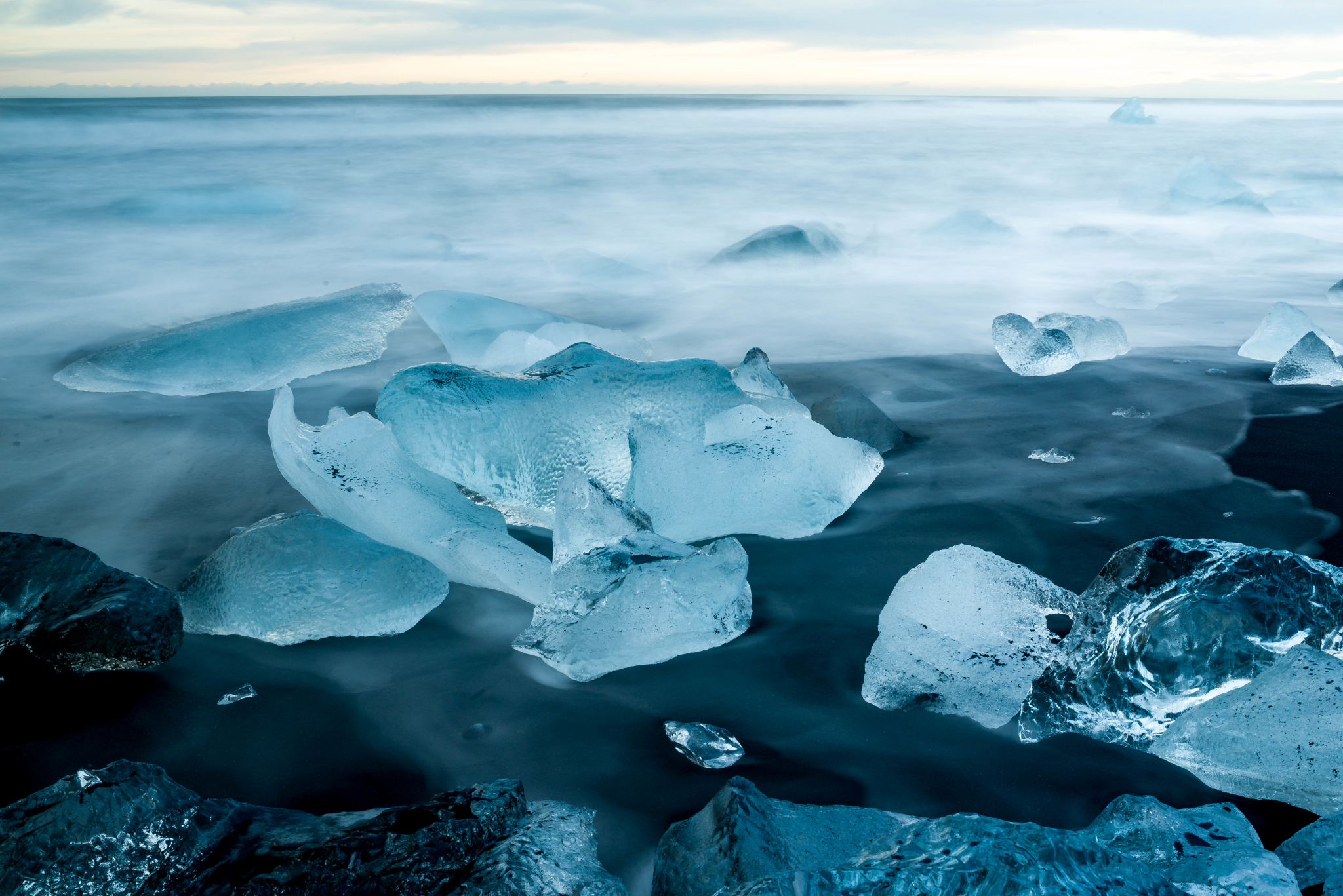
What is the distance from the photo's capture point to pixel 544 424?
6.56 feet

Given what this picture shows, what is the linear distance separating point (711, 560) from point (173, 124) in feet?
52.0

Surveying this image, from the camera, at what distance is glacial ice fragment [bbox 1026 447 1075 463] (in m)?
2.40

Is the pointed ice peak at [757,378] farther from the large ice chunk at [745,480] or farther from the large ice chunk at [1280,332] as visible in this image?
the large ice chunk at [1280,332]

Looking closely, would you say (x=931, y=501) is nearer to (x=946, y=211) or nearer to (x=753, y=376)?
(x=753, y=376)

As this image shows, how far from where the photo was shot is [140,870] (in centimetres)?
100

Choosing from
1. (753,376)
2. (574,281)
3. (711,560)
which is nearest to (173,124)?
(574,281)

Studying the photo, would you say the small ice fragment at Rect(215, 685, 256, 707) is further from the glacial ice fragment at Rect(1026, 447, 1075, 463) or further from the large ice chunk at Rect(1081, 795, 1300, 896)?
the glacial ice fragment at Rect(1026, 447, 1075, 463)

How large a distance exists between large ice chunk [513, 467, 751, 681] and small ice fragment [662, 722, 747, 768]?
7.6 inches

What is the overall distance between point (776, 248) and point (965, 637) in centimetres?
442

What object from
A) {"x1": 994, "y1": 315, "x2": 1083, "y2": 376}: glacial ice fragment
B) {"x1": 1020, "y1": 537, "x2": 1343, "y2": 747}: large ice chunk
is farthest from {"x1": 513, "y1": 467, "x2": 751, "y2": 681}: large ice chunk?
{"x1": 994, "y1": 315, "x2": 1083, "y2": 376}: glacial ice fragment

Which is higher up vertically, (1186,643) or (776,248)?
(1186,643)

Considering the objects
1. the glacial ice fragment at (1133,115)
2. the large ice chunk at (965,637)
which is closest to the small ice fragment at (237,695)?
the large ice chunk at (965,637)

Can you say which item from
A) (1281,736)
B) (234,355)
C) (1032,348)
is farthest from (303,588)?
(1032,348)

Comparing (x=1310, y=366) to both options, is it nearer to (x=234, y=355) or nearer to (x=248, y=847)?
(x=248, y=847)
